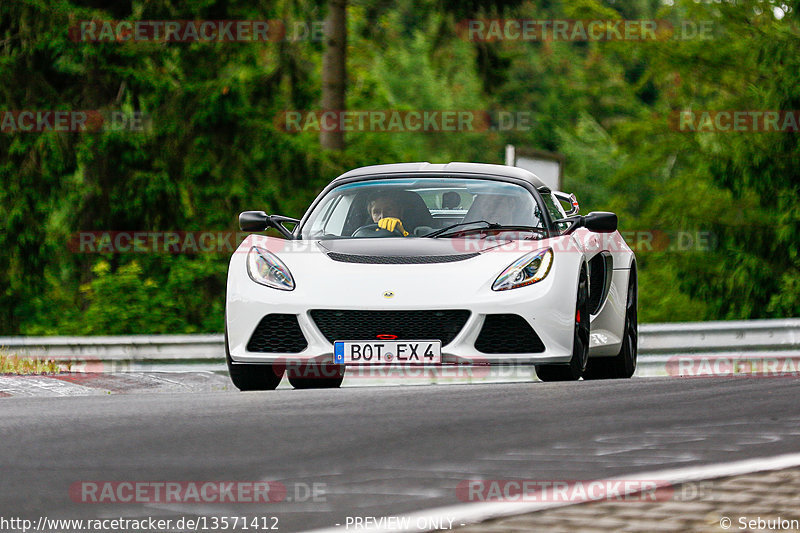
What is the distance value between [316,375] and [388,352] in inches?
45.0

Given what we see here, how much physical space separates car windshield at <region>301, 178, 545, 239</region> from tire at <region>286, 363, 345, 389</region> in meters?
0.98

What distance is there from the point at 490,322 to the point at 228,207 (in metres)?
17.2

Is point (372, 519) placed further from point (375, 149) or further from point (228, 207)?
point (375, 149)

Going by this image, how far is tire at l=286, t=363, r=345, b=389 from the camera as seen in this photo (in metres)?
8.92

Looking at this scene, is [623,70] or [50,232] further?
[623,70]

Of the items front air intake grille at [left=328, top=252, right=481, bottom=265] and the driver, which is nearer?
front air intake grille at [left=328, top=252, right=481, bottom=265]

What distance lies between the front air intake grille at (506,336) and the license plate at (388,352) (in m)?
0.29

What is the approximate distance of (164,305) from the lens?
19.7m

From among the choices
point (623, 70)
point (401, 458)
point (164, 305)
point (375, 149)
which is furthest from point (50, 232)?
point (623, 70)

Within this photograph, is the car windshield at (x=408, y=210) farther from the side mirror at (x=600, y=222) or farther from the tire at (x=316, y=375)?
the tire at (x=316, y=375)

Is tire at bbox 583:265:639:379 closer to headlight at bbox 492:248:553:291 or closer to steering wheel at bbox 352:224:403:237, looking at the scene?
headlight at bbox 492:248:553:291

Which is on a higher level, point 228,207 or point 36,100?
point 36,100

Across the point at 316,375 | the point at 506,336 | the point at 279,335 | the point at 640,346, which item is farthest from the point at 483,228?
the point at 640,346

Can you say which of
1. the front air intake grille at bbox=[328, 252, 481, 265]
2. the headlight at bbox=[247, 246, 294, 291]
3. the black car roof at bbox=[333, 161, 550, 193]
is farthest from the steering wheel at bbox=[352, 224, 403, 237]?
the headlight at bbox=[247, 246, 294, 291]
